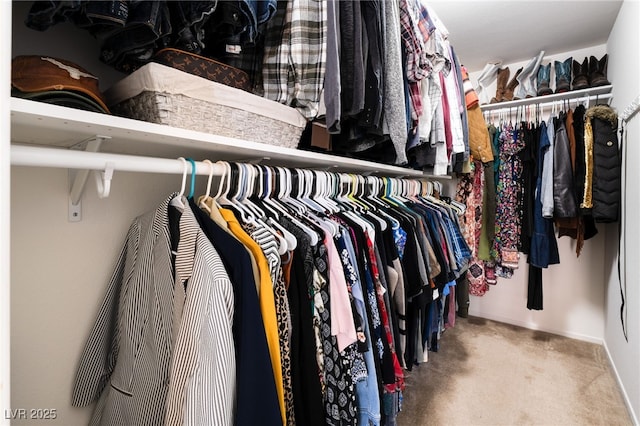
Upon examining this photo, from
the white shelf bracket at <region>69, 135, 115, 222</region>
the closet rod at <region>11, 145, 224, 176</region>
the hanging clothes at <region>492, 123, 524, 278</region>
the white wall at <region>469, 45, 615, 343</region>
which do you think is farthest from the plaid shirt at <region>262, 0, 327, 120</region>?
the white wall at <region>469, 45, 615, 343</region>

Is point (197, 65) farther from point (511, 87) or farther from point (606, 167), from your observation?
point (511, 87)

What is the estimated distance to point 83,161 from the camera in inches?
21.1

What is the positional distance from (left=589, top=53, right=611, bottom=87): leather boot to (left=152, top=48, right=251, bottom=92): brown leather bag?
2.45 metres

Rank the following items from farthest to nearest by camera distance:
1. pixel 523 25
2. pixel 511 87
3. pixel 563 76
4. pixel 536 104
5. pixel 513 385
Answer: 1. pixel 511 87
2. pixel 536 104
3. pixel 563 76
4. pixel 523 25
5. pixel 513 385

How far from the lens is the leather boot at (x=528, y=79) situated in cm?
229

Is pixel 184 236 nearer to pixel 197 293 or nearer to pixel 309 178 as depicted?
pixel 197 293

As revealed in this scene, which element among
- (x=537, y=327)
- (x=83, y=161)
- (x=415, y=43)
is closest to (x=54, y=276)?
(x=83, y=161)

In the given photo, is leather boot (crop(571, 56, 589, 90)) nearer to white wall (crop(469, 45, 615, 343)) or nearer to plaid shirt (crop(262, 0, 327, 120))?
white wall (crop(469, 45, 615, 343))

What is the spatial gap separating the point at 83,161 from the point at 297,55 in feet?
1.97

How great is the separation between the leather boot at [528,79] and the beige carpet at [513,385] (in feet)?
6.18

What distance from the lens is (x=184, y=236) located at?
0.64m

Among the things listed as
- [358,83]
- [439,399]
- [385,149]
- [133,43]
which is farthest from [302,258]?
[439,399]

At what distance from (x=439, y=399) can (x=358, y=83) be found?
161cm

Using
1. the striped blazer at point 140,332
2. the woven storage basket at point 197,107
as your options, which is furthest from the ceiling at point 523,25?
the striped blazer at point 140,332
